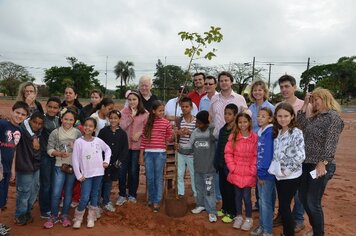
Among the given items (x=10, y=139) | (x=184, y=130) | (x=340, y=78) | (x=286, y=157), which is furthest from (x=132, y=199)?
(x=340, y=78)

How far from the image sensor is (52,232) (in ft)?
14.0

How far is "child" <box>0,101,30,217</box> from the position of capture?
13.3 ft

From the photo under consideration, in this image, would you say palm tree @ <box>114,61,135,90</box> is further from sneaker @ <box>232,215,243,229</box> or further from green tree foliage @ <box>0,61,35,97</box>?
sneaker @ <box>232,215,243,229</box>

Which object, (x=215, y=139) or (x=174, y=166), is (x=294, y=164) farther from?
(x=174, y=166)

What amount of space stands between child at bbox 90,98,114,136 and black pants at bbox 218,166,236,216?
2005 mm

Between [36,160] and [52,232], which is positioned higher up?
[36,160]

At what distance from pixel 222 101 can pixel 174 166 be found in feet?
4.81

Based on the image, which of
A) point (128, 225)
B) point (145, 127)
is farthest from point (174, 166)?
point (128, 225)

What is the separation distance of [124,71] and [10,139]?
61100 millimetres

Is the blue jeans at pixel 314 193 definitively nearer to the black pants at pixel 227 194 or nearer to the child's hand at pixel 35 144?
the black pants at pixel 227 194

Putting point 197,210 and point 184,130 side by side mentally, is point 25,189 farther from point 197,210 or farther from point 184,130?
point 197,210

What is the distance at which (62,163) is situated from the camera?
439cm

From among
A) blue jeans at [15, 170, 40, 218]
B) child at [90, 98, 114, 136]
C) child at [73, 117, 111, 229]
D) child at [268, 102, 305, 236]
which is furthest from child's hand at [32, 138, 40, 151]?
child at [268, 102, 305, 236]

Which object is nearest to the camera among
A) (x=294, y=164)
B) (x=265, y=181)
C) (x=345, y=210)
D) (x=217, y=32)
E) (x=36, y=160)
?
(x=294, y=164)
